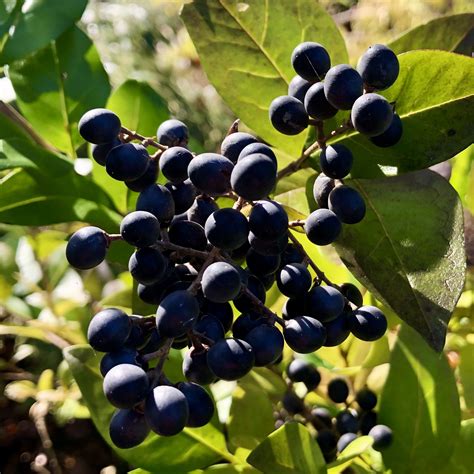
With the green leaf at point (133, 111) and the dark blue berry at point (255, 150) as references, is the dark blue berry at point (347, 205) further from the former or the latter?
the green leaf at point (133, 111)

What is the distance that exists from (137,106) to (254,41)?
20 cm

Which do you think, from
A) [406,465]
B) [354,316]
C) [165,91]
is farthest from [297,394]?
[165,91]

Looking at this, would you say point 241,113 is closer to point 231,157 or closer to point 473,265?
point 231,157

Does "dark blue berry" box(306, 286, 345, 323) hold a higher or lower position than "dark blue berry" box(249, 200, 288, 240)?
lower

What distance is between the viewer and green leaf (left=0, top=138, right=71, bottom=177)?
691 mm

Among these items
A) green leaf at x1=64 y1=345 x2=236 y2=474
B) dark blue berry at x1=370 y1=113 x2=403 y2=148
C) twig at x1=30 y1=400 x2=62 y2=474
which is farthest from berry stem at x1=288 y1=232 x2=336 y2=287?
twig at x1=30 y1=400 x2=62 y2=474

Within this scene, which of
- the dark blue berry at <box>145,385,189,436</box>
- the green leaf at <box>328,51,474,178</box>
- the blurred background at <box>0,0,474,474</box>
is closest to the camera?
the dark blue berry at <box>145,385,189,436</box>

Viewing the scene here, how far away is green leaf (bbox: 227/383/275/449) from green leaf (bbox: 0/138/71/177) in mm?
332

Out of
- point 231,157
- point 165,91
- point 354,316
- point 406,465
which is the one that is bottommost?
point 165,91

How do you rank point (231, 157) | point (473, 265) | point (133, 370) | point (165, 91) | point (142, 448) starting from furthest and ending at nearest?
point (165, 91) < point (473, 265) < point (142, 448) < point (231, 157) < point (133, 370)

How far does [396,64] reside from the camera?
19.9 inches

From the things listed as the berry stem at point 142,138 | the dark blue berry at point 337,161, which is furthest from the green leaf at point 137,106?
the dark blue berry at point 337,161

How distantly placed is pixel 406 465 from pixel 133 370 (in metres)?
0.40

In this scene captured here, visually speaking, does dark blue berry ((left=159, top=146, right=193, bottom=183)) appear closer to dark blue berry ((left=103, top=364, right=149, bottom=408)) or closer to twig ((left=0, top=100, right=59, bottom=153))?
dark blue berry ((left=103, top=364, right=149, bottom=408))
